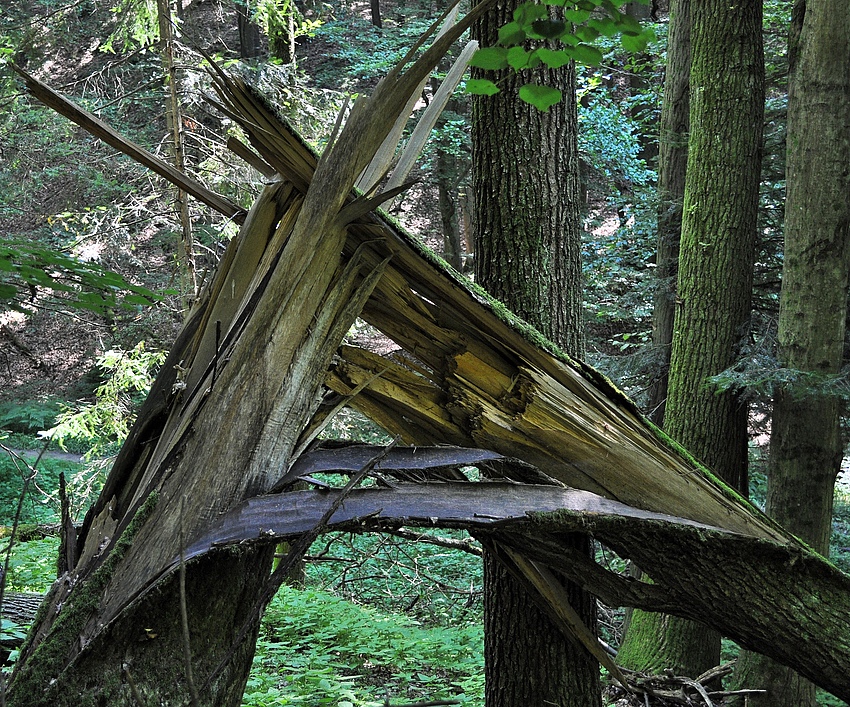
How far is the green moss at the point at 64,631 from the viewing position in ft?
6.15

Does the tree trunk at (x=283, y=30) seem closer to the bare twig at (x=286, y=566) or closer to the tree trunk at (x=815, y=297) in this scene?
the tree trunk at (x=815, y=297)

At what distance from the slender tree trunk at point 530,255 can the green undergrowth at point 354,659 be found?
96cm

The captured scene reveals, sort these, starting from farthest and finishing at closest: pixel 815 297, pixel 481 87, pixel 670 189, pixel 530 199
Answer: pixel 670 189
pixel 815 297
pixel 530 199
pixel 481 87

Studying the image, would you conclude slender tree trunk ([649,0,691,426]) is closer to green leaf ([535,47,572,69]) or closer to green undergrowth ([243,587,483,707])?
green undergrowth ([243,587,483,707])

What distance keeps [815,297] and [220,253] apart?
7.06 m

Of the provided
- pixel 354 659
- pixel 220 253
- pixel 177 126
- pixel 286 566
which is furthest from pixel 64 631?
pixel 220 253

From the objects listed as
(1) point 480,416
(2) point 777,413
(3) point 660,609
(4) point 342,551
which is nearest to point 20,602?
(1) point 480,416

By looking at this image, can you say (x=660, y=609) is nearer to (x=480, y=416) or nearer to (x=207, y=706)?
(x=480, y=416)

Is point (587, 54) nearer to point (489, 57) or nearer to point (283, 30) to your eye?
point (489, 57)

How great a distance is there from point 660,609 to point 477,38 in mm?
2764

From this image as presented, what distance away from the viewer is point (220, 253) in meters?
9.40

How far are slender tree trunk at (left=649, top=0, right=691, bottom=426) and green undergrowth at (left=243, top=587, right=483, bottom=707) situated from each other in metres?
3.28

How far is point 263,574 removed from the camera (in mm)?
2301

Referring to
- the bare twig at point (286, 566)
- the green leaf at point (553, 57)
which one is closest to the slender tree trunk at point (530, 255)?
the green leaf at point (553, 57)
